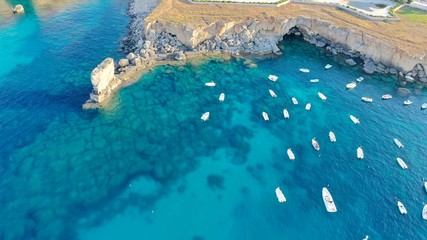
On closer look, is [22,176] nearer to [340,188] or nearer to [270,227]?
[270,227]

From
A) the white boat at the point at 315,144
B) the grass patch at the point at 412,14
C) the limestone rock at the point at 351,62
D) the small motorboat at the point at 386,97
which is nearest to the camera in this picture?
the white boat at the point at 315,144

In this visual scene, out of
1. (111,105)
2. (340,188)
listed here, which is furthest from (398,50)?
(111,105)

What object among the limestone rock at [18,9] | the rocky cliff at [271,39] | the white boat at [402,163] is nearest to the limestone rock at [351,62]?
the rocky cliff at [271,39]

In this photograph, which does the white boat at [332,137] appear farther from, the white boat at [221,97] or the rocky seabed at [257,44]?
the rocky seabed at [257,44]

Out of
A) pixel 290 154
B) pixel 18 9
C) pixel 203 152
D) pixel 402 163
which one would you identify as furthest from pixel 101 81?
pixel 402 163

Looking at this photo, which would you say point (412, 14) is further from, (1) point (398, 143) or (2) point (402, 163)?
(2) point (402, 163)

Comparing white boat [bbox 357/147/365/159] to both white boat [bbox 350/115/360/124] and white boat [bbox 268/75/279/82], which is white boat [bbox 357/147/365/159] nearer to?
white boat [bbox 350/115/360/124]
